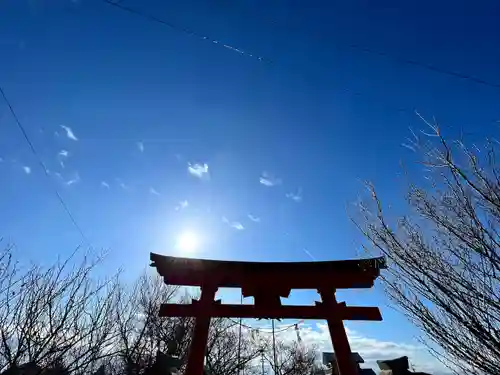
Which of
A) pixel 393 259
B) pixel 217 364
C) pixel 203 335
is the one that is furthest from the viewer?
pixel 217 364

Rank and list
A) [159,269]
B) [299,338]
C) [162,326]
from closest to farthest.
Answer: [159,269] < [162,326] < [299,338]

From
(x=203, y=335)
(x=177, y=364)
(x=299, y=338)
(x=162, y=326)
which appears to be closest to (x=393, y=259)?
(x=203, y=335)

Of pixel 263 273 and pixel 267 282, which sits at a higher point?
pixel 263 273

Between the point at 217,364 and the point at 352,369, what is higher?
the point at 217,364

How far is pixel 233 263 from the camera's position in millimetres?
6465

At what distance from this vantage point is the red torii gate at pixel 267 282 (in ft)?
20.5

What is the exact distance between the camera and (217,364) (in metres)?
22.1

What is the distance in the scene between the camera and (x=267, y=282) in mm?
6410

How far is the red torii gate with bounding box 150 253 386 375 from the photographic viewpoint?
625 cm

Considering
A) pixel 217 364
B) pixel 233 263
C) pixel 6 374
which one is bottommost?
pixel 6 374

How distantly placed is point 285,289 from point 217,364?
64.2ft

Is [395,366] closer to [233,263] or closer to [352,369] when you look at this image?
[352,369]

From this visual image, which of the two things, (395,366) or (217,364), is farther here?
(217,364)

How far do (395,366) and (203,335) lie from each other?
929cm
